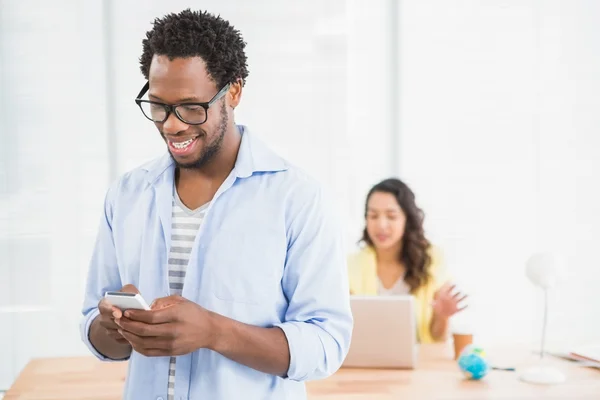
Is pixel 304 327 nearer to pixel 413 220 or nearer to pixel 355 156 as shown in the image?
pixel 413 220

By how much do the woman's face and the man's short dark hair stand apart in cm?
212

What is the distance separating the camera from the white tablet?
8.39 feet

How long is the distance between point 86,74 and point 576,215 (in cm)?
323

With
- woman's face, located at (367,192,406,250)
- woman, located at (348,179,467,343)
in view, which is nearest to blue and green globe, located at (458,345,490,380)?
woman, located at (348,179,467,343)

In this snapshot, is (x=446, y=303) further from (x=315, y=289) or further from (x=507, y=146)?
(x=507, y=146)

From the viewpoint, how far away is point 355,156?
4.74 m

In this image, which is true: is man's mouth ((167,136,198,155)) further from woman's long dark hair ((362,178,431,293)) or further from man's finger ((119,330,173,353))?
woman's long dark hair ((362,178,431,293))

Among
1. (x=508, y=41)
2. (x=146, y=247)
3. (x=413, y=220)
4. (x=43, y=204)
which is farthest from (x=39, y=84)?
(x=146, y=247)

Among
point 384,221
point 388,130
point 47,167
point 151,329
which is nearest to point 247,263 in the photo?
point 151,329

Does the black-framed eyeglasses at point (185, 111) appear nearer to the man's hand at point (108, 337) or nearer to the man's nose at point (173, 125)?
the man's nose at point (173, 125)

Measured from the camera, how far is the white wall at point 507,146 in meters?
4.77

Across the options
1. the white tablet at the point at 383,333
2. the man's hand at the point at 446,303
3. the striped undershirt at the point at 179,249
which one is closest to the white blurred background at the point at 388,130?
the man's hand at the point at 446,303

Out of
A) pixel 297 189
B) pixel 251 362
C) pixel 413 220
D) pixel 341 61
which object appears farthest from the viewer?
pixel 341 61

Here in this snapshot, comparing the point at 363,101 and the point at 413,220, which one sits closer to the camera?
the point at 413,220
